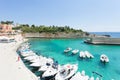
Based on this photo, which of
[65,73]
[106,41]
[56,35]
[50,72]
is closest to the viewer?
[65,73]

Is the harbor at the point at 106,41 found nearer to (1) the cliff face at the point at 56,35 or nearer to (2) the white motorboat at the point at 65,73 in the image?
(1) the cliff face at the point at 56,35

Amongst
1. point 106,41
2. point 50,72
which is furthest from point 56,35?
point 50,72

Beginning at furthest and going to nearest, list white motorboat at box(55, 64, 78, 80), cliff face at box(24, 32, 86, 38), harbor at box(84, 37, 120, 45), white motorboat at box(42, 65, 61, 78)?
cliff face at box(24, 32, 86, 38) → harbor at box(84, 37, 120, 45) → white motorboat at box(42, 65, 61, 78) → white motorboat at box(55, 64, 78, 80)

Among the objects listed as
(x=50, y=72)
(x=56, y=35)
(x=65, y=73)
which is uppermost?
(x=56, y=35)

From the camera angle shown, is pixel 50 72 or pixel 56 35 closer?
pixel 50 72

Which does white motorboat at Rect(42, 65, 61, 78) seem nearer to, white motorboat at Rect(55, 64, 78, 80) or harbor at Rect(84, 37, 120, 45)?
white motorboat at Rect(55, 64, 78, 80)

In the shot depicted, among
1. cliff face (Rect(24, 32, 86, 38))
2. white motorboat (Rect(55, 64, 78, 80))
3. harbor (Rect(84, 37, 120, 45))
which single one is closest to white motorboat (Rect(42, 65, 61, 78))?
white motorboat (Rect(55, 64, 78, 80))

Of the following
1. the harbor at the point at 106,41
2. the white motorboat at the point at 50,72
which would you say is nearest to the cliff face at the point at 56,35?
the harbor at the point at 106,41

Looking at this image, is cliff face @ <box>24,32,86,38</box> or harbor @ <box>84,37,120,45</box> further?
cliff face @ <box>24,32,86,38</box>

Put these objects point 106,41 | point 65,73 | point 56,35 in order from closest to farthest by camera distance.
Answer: point 65,73, point 106,41, point 56,35

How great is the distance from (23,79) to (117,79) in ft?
45.6

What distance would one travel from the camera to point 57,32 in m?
109

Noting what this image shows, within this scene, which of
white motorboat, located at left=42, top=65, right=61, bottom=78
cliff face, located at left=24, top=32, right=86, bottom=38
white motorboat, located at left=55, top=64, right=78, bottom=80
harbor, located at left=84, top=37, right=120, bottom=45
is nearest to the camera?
white motorboat, located at left=55, top=64, right=78, bottom=80

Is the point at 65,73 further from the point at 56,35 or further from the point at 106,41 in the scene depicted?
the point at 56,35
